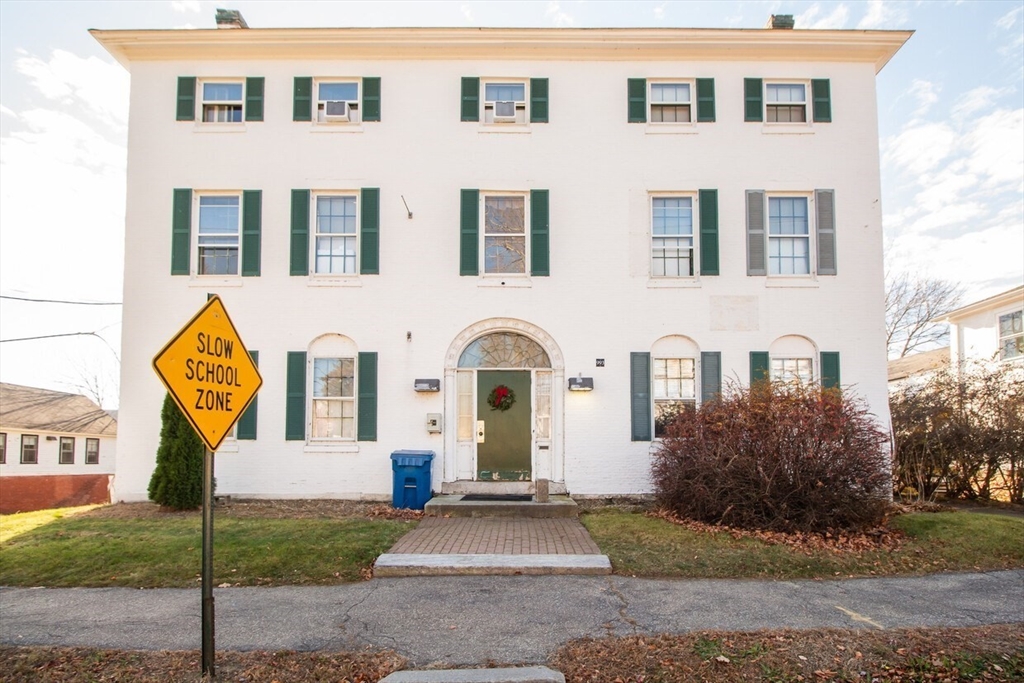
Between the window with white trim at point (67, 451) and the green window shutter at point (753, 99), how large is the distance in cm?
3004

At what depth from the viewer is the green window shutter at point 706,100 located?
42.1 feet

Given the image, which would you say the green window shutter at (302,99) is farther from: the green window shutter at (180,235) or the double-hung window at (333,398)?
the double-hung window at (333,398)

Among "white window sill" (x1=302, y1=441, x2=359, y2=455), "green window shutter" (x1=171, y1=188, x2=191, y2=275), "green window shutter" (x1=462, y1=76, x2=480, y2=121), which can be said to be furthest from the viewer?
"green window shutter" (x1=462, y1=76, x2=480, y2=121)

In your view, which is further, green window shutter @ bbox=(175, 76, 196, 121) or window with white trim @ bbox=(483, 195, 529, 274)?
green window shutter @ bbox=(175, 76, 196, 121)

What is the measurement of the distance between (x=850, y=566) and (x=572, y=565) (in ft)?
10.4

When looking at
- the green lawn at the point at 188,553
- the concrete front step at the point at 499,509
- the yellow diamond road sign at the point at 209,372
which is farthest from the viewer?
the concrete front step at the point at 499,509

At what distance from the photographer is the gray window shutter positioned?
12.2 metres

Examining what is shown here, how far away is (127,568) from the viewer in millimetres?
7676

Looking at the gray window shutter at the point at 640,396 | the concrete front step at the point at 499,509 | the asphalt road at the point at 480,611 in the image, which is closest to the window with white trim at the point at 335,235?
the concrete front step at the point at 499,509

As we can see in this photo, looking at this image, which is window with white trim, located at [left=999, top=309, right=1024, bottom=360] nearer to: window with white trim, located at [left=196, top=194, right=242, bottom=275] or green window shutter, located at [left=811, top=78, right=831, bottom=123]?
green window shutter, located at [left=811, top=78, right=831, bottom=123]

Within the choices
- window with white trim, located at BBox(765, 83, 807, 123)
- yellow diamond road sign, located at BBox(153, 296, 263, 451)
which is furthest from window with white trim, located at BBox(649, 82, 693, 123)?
yellow diamond road sign, located at BBox(153, 296, 263, 451)

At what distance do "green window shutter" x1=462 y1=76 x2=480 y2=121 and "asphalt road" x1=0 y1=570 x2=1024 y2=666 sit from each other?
8719 millimetres

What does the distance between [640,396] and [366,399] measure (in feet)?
16.3

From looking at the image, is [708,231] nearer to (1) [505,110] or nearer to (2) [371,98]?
(1) [505,110]
